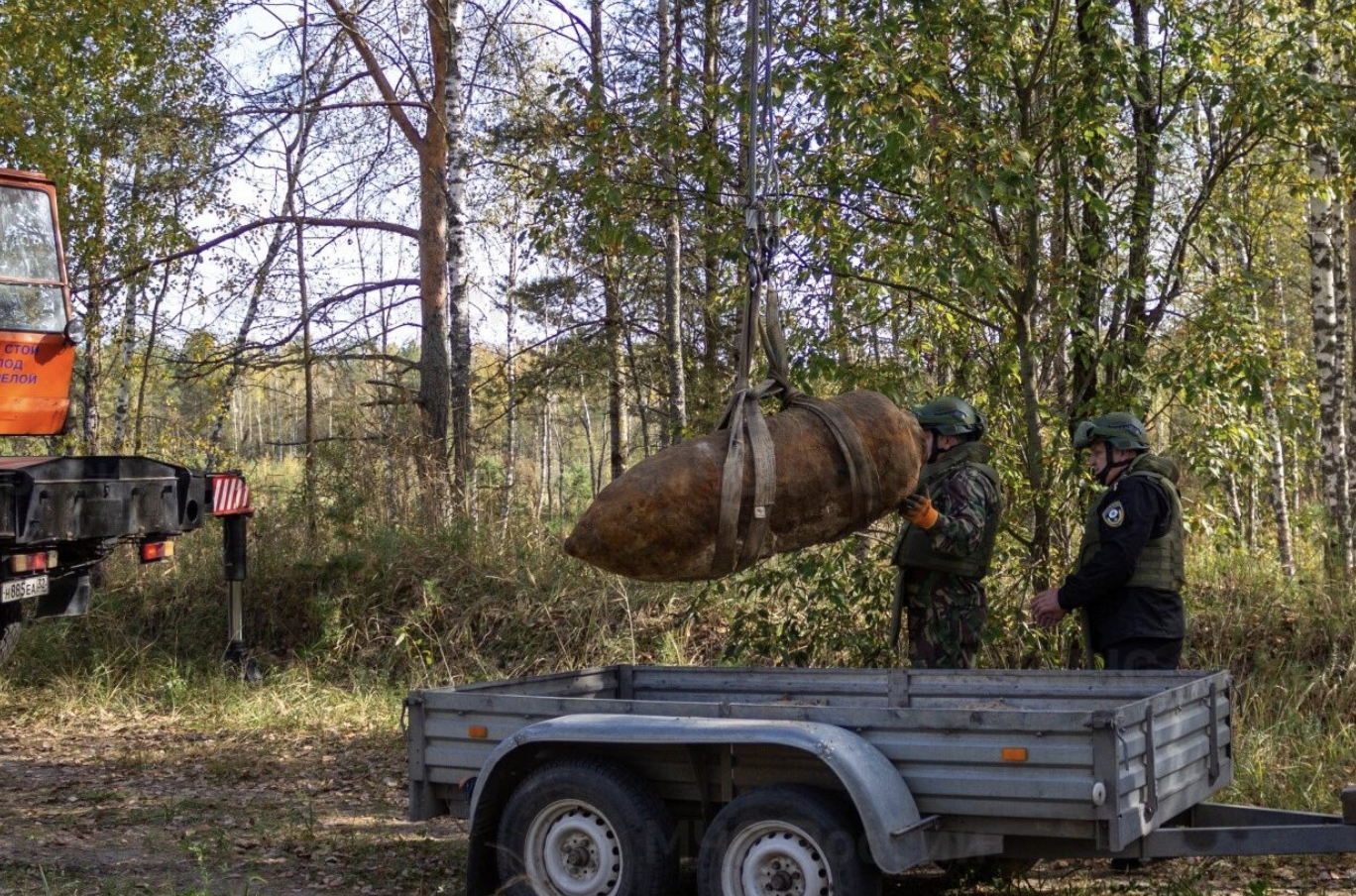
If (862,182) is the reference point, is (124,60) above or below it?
above

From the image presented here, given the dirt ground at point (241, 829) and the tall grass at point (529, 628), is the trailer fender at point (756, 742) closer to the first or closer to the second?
the dirt ground at point (241, 829)

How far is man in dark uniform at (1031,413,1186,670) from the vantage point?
17.9 feet

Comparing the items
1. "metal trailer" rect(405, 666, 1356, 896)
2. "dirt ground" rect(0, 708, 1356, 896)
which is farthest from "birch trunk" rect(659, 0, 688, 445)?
"metal trailer" rect(405, 666, 1356, 896)

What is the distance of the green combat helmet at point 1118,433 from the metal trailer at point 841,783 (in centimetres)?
109

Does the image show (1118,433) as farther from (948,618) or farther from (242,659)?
(242,659)

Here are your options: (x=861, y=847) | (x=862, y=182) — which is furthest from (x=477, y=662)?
(x=861, y=847)

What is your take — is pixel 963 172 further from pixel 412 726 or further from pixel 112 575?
pixel 112 575

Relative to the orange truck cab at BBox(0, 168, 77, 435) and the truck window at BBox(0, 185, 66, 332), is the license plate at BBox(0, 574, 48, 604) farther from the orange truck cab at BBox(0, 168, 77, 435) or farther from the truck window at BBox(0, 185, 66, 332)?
the truck window at BBox(0, 185, 66, 332)

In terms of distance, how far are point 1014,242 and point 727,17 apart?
7167 mm

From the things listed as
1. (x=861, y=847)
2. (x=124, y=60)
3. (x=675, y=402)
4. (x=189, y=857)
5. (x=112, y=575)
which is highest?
(x=124, y=60)

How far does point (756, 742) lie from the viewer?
4.32 metres

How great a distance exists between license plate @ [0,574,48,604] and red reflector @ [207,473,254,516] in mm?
1398

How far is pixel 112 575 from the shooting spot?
11.8 metres

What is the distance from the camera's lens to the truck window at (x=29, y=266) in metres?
9.66
